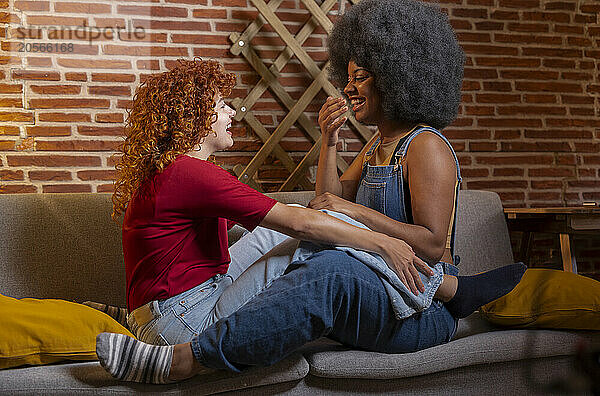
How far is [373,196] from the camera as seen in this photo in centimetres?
185

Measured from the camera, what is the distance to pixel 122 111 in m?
2.55

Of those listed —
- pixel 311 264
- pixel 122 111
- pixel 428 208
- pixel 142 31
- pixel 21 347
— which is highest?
pixel 142 31

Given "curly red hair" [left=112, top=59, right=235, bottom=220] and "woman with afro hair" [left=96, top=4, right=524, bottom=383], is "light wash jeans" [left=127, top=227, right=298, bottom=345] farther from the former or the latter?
"curly red hair" [left=112, top=59, right=235, bottom=220]

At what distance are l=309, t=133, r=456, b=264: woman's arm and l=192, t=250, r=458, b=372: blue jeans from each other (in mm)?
215

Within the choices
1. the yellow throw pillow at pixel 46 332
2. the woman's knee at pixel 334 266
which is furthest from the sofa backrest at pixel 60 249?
the woman's knee at pixel 334 266

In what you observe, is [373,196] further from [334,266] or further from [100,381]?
[100,381]

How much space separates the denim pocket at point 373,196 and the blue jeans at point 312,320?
39 cm

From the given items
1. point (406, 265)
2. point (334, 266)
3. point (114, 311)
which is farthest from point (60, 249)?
point (406, 265)

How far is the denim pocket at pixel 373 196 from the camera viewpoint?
182 centimetres

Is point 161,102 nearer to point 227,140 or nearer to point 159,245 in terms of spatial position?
point 227,140

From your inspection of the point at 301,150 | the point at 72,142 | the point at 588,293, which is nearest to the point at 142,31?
the point at 72,142

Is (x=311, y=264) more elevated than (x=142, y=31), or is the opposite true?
(x=142, y=31)

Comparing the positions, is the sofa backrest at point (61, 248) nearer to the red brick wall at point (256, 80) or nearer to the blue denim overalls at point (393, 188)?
the red brick wall at point (256, 80)

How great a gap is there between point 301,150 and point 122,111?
29.9 inches
